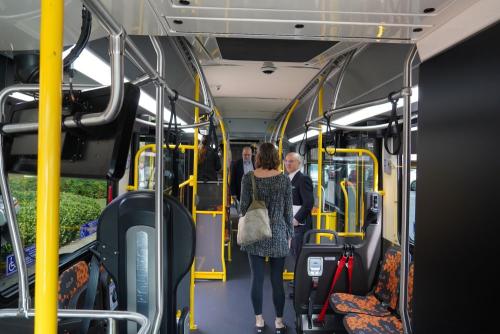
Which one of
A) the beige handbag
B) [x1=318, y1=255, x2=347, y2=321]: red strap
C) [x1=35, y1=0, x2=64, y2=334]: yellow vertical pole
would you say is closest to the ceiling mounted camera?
the beige handbag

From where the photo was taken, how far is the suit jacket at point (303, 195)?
12.7 feet

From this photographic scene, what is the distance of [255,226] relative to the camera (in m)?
2.72

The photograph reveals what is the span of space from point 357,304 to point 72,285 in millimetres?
2015

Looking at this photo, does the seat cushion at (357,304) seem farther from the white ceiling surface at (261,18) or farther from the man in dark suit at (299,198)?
the white ceiling surface at (261,18)

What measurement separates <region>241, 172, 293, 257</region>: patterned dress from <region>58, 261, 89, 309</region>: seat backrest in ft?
3.98

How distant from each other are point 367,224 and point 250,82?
2155mm

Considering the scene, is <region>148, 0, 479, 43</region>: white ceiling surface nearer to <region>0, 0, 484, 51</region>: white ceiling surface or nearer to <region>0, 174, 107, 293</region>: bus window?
<region>0, 0, 484, 51</region>: white ceiling surface

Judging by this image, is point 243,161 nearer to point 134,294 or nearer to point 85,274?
point 85,274

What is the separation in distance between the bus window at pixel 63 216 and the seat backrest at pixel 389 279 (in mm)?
2318

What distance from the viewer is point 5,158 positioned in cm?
127

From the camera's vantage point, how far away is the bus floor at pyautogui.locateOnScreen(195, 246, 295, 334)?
3229 mm

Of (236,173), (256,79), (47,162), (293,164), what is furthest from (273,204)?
(47,162)

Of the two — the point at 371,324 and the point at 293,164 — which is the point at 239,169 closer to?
the point at 293,164

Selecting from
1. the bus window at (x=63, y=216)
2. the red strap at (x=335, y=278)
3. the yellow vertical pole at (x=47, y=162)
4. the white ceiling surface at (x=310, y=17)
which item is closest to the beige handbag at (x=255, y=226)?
the red strap at (x=335, y=278)
